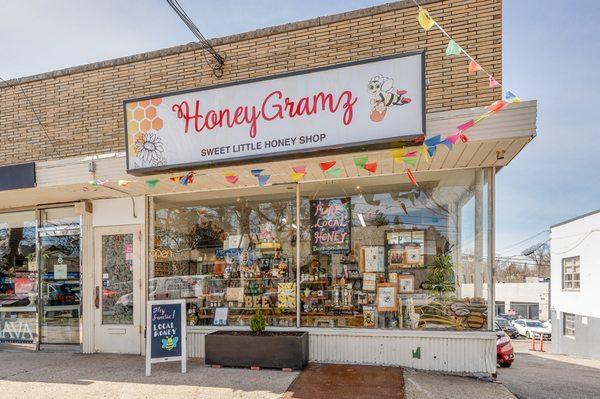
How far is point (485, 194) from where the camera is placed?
6.61 metres

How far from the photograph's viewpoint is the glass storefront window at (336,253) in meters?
6.91

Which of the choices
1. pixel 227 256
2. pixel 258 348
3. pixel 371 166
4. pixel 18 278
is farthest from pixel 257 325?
pixel 18 278

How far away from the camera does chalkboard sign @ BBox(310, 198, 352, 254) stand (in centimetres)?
773

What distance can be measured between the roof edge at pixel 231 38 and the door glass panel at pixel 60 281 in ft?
9.51

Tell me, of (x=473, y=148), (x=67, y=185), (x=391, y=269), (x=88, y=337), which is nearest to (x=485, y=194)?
(x=473, y=148)

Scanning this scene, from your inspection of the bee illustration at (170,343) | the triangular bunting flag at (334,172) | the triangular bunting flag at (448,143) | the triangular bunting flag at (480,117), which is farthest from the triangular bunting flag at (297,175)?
the bee illustration at (170,343)

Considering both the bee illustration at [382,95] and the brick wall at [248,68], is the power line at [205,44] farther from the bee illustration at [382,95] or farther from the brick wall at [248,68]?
the bee illustration at [382,95]

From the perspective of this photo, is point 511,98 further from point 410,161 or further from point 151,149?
point 151,149

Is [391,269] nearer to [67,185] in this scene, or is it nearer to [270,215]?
[270,215]

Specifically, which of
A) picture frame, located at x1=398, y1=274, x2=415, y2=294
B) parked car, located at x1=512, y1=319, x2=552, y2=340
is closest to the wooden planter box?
picture frame, located at x1=398, y1=274, x2=415, y2=294

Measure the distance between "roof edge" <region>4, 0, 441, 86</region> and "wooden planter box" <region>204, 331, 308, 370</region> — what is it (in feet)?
15.8

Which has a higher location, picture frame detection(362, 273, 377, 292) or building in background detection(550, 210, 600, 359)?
picture frame detection(362, 273, 377, 292)

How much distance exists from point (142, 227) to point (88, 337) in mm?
2352

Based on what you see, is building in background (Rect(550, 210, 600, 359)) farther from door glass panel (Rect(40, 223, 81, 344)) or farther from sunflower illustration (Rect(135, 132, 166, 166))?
door glass panel (Rect(40, 223, 81, 344))
